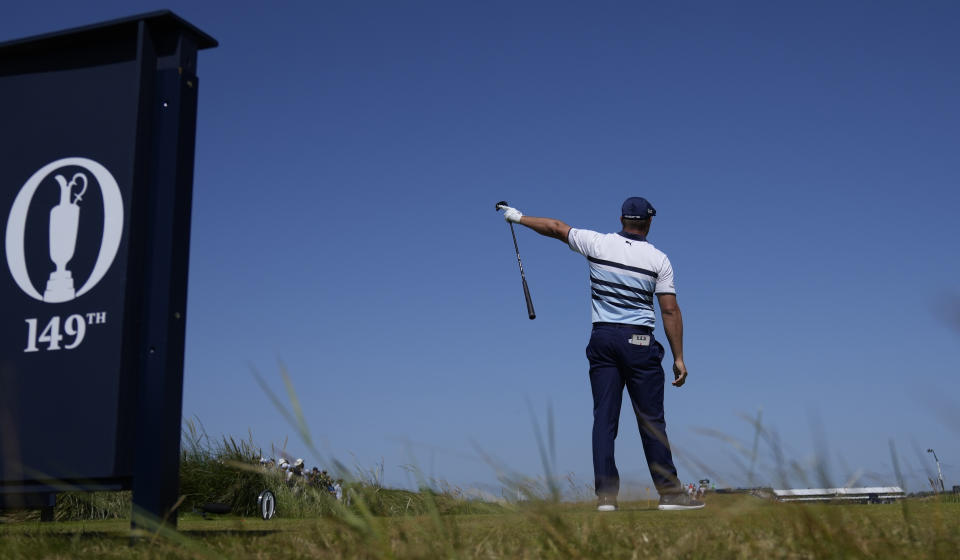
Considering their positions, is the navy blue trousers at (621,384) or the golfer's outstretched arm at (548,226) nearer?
the navy blue trousers at (621,384)

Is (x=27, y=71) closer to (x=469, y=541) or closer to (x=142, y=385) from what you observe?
(x=142, y=385)

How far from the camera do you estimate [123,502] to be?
8.69 meters

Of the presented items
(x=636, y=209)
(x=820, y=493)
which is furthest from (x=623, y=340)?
(x=820, y=493)

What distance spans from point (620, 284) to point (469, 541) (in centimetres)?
369

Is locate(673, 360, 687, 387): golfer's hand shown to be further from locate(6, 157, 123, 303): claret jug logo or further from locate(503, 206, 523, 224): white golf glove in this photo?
locate(6, 157, 123, 303): claret jug logo

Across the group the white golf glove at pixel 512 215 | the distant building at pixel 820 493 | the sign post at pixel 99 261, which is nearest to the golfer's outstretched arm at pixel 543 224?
the white golf glove at pixel 512 215

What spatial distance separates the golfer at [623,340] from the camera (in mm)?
6172

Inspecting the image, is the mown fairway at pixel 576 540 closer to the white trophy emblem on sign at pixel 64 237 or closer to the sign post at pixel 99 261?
the sign post at pixel 99 261

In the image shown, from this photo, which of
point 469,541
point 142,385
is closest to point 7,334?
point 142,385

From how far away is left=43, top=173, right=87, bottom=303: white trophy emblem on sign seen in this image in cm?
404

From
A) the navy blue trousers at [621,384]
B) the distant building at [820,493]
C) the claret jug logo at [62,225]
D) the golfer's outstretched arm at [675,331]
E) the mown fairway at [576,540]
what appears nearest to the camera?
the distant building at [820,493]

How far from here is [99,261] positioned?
3.93m

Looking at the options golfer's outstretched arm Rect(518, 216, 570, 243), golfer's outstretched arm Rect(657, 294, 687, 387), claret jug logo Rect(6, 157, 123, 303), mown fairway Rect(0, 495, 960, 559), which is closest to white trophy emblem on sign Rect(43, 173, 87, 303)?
claret jug logo Rect(6, 157, 123, 303)

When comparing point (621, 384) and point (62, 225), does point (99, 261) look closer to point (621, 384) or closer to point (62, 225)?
point (62, 225)
